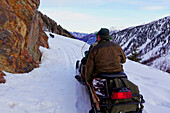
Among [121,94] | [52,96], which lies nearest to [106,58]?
[121,94]

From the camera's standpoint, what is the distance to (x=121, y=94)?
1.98 metres

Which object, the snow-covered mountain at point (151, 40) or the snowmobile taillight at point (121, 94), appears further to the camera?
the snow-covered mountain at point (151, 40)

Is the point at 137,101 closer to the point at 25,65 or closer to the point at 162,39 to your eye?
the point at 25,65

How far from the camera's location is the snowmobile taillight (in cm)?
197

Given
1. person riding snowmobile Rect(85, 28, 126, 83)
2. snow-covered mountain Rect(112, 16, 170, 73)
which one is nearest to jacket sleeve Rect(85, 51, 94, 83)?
person riding snowmobile Rect(85, 28, 126, 83)

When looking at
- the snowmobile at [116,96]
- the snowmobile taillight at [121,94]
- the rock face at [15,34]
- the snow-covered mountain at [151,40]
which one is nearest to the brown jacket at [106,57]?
the snowmobile at [116,96]

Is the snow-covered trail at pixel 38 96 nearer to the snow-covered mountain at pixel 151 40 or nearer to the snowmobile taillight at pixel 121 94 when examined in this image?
the snowmobile taillight at pixel 121 94

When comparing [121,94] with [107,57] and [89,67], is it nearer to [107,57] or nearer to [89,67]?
[107,57]

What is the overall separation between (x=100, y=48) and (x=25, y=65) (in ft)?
12.4

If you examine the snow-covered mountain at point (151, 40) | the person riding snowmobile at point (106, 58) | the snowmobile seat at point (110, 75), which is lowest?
the snowmobile seat at point (110, 75)

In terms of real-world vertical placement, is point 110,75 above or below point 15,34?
below

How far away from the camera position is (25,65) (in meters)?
4.82

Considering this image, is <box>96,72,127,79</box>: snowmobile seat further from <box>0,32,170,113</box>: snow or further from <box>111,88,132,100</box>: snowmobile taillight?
<box>0,32,170,113</box>: snow

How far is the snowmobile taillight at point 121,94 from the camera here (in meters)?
1.97
